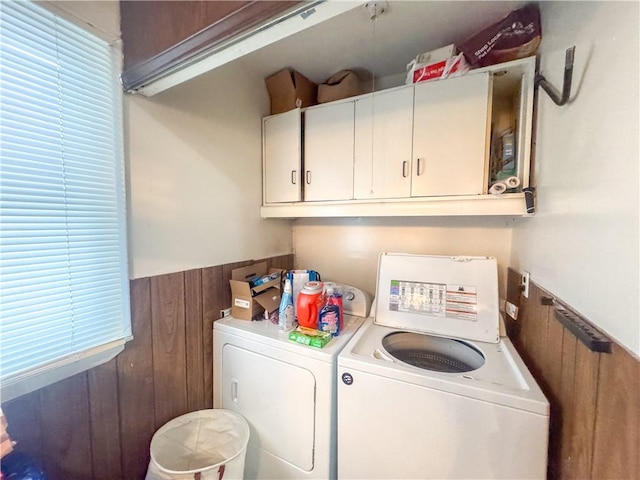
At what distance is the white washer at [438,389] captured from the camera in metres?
0.93

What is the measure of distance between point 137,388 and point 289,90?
198 centimetres

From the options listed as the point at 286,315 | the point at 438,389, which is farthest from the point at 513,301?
the point at 286,315

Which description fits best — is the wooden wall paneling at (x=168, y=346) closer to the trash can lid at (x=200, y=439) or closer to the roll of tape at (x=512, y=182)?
the trash can lid at (x=200, y=439)

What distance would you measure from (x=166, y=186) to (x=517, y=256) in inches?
77.9

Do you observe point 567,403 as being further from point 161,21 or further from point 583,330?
point 161,21

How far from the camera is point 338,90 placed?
1716 millimetres

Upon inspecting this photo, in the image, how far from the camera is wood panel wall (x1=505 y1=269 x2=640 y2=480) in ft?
1.94

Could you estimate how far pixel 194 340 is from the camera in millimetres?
1514

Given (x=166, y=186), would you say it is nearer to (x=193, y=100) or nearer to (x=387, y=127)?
(x=193, y=100)

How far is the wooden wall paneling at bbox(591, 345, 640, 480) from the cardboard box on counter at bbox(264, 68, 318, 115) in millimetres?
1915

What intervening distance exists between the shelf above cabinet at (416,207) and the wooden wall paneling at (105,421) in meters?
1.26

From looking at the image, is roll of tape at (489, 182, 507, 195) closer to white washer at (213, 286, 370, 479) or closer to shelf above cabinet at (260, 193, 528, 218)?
shelf above cabinet at (260, 193, 528, 218)

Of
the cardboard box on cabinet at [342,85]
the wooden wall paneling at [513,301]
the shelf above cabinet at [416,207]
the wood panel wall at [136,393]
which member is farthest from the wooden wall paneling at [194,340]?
the wooden wall paneling at [513,301]

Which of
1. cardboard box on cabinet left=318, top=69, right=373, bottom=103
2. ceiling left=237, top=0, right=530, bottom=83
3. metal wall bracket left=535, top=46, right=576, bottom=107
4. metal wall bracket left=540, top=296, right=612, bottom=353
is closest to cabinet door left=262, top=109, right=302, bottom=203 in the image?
cardboard box on cabinet left=318, top=69, right=373, bottom=103
